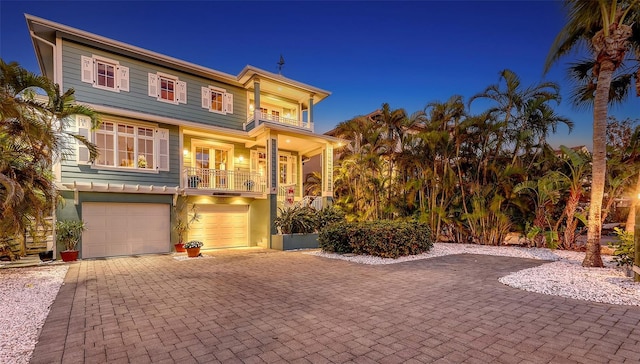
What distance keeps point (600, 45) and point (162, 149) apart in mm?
14594

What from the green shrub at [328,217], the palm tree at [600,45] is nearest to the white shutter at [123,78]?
the green shrub at [328,217]

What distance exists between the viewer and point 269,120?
15430 millimetres

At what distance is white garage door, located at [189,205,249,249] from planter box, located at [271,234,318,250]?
2.29 meters

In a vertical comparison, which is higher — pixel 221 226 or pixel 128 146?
pixel 128 146

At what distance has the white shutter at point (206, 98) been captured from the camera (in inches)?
570

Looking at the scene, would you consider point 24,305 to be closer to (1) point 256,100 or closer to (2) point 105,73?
(2) point 105,73

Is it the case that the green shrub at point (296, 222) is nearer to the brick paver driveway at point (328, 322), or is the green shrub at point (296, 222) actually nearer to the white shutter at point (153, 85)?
the brick paver driveway at point (328, 322)

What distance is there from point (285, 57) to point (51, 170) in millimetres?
12540

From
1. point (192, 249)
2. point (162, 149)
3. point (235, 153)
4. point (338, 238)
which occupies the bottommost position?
point (192, 249)

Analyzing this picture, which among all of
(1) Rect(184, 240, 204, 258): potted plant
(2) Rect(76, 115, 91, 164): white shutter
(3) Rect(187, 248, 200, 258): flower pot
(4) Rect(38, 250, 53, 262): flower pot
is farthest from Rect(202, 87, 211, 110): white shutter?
(4) Rect(38, 250, 53, 262): flower pot

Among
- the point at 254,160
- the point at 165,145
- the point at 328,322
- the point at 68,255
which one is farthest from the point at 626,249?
the point at 68,255

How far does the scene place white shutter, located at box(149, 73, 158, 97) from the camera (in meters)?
13.1

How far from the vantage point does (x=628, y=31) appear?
7.06 meters

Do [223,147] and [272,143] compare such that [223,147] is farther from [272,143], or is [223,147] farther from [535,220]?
[535,220]
